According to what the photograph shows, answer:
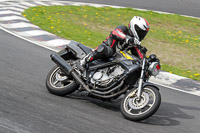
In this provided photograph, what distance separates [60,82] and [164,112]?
6.71ft

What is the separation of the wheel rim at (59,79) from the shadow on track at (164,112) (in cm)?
27

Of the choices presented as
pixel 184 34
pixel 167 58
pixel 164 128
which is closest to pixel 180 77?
pixel 167 58

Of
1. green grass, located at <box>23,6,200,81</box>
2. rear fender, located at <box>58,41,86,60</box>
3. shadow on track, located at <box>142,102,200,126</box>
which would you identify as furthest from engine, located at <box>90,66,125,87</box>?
green grass, located at <box>23,6,200,81</box>

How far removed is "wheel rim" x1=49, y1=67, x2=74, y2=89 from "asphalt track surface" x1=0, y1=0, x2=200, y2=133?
0.78 feet

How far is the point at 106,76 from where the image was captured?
5.94 meters

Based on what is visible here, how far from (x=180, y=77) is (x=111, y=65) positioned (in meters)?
3.08

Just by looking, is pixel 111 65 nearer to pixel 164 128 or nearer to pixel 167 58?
pixel 164 128

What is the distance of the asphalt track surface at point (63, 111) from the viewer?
4.82m

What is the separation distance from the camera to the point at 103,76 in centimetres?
597

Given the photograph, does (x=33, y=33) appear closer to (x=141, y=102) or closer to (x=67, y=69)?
(x=67, y=69)

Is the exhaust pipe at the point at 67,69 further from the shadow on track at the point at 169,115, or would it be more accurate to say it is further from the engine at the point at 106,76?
the shadow on track at the point at 169,115

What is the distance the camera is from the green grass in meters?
10.3

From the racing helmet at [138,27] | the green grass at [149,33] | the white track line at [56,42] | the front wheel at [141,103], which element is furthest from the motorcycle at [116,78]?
the white track line at [56,42]

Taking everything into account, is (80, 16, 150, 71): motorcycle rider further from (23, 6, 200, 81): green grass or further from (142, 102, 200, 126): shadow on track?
(23, 6, 200, 81): green grass
